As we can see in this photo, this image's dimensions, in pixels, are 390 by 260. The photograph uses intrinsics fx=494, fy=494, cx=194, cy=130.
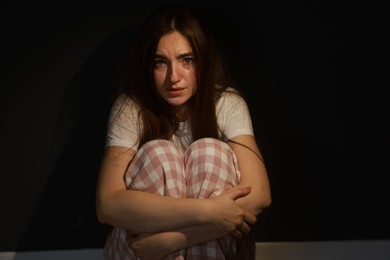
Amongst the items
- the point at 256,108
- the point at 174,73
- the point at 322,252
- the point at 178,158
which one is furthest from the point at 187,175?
the point at 322,252

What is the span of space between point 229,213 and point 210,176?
0.36 ft

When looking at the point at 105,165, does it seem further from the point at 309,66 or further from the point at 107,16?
the point at 309,66

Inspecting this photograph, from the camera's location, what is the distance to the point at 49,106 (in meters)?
1.64

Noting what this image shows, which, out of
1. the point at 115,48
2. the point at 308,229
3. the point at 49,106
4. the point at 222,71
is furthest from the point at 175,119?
the point at 308,229

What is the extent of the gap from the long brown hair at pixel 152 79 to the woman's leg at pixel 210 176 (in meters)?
0.15

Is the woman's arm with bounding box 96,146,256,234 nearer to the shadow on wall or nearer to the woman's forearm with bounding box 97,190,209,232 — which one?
the woman's forearm with bounding box 97,190,209,232

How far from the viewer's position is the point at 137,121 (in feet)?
4.84

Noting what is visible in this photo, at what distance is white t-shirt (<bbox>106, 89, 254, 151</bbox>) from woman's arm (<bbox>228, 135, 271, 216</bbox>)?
0.03 metres

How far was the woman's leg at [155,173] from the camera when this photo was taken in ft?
4.29

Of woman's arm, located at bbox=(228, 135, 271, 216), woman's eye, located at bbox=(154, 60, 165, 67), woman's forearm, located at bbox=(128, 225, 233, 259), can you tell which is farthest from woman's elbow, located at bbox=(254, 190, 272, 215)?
woman's eye, located at bbox=(154, 60, 165, 67)

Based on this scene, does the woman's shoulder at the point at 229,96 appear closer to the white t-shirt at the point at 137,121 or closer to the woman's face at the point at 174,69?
the white t-shirt at the point at 137,121

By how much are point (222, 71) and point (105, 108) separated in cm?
42

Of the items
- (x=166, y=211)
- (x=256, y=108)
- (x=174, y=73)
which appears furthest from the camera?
(x=256, y=108)

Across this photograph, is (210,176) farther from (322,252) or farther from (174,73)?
(322,252)
